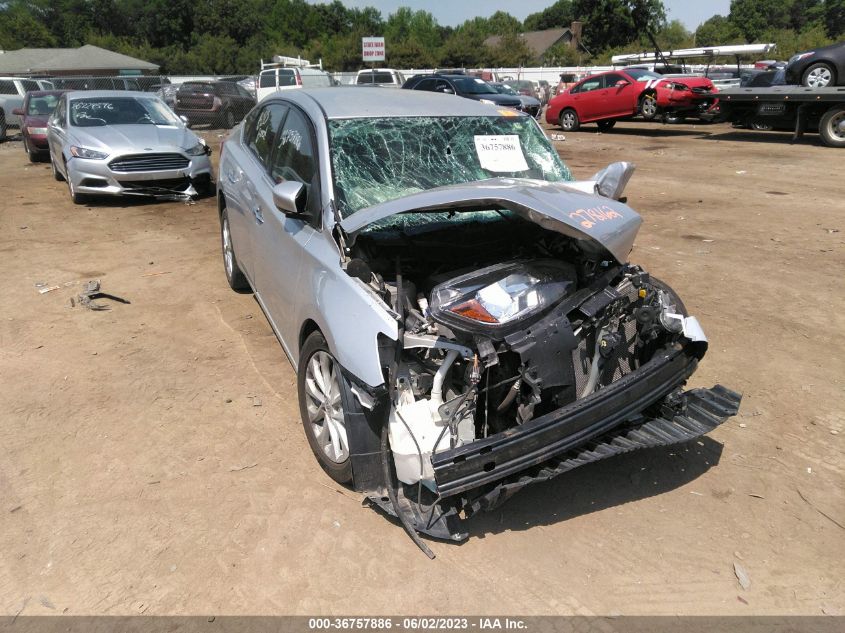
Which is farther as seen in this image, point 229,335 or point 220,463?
point 229,335

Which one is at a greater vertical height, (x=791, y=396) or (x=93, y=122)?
(x=93, y=122)

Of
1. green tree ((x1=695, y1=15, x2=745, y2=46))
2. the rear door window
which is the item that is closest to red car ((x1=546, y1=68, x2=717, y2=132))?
the rear door window

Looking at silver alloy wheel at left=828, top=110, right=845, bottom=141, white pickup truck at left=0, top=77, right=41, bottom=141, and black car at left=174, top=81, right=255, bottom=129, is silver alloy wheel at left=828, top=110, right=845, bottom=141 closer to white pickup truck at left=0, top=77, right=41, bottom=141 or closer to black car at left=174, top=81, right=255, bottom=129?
black car at left=174, top=81, right=255, bottom=129

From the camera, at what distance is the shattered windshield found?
375cm

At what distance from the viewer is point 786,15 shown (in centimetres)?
8562

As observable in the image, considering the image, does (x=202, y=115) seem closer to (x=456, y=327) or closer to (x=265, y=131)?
(x=265, y=131)

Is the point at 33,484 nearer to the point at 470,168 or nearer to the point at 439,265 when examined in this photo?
the point at 439,265

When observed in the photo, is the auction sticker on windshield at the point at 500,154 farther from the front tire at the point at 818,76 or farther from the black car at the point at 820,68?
the front tire at the point at 818,76

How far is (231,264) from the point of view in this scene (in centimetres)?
580

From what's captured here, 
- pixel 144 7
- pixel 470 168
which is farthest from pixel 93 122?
pixel 144 7

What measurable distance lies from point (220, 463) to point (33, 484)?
911 millimetres

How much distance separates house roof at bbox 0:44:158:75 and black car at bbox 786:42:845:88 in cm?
4150
